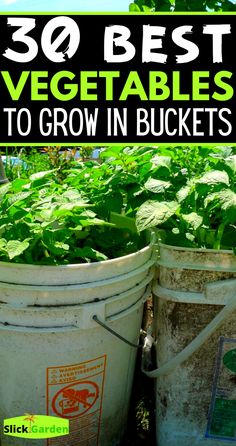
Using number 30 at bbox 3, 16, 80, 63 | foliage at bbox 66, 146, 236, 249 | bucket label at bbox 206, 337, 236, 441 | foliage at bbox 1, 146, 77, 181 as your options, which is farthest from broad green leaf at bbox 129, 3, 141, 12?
foliage at bbox 1, 146, 77, 181

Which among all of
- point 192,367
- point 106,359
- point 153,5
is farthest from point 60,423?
point 153,5

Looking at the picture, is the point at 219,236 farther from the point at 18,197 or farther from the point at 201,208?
the point at 18,197

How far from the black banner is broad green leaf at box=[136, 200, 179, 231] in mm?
791

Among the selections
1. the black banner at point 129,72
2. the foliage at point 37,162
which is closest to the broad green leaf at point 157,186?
the black banner at point 129,72

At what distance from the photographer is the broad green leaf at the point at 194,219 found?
4.48ft

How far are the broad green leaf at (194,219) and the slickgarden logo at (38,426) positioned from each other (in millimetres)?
778

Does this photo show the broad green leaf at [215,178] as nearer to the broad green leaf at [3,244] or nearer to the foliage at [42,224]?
the foliage at [42,224]

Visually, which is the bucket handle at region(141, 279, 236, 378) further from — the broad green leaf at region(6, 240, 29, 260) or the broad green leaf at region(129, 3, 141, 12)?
the broad green leaf at region(129, 3, 141, 12)

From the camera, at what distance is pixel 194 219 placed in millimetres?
1380

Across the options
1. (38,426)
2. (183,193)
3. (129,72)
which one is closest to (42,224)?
(183,193)

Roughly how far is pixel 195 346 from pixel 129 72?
1291 mm

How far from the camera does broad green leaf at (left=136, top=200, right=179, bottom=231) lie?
1.38 m

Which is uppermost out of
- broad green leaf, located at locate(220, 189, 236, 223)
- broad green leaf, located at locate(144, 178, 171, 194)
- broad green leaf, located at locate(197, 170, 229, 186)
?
broad green leaf, located at locate(197, 170, 229, 186)

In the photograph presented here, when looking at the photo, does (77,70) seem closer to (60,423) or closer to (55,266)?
(55,266)
